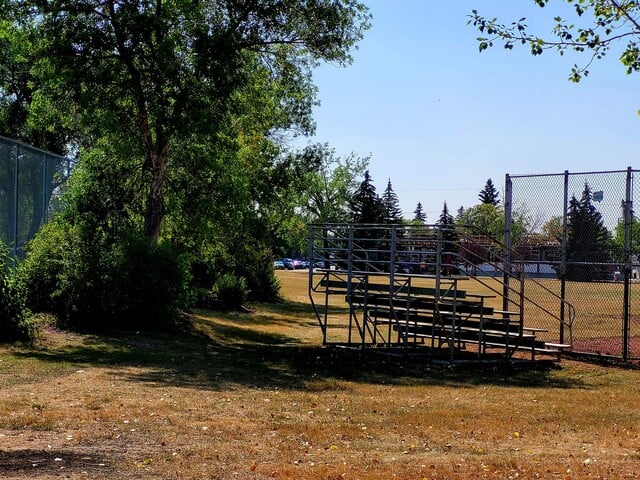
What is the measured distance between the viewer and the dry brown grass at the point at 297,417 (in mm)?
7391

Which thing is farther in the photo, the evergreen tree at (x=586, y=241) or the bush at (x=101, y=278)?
the bush at (x=101, y=278)

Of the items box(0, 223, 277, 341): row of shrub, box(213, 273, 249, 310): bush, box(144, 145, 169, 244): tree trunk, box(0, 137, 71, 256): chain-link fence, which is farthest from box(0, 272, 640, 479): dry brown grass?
box(213, 273, 249, 310): bush

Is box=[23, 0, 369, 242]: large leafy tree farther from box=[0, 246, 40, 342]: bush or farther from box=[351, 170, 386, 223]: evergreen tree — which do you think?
box=[351, 170, 386, 223]: evergreen tree

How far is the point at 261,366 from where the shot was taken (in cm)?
1527

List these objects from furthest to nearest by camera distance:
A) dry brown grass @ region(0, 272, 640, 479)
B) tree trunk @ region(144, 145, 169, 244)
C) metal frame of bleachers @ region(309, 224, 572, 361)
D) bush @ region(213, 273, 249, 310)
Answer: bush @ region(213, 273, 249, 310) < tree trunk @ region(144, 145, 169, 244) < metal frame of bleachers @ region(309, 224, 572, 361) < dry brown grass @ region(0, 272, 640, 479)

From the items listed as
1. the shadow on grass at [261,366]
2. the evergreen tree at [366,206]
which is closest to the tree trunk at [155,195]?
the shadow on grass at [261,366]

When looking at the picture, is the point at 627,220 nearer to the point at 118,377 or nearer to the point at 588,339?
the point at 588,339

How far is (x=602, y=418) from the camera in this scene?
34.4 feet

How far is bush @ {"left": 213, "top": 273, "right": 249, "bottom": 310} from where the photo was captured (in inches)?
1227

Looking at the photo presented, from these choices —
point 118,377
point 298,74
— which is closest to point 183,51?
point 298,74

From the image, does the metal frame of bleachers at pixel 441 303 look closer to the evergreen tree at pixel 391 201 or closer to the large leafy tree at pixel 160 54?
the large leafy tree at pixel 160 54

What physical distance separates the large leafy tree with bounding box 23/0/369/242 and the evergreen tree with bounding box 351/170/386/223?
61.2 metres

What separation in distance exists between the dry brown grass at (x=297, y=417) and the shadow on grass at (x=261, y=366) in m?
0.04

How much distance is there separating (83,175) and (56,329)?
560 centimetres
